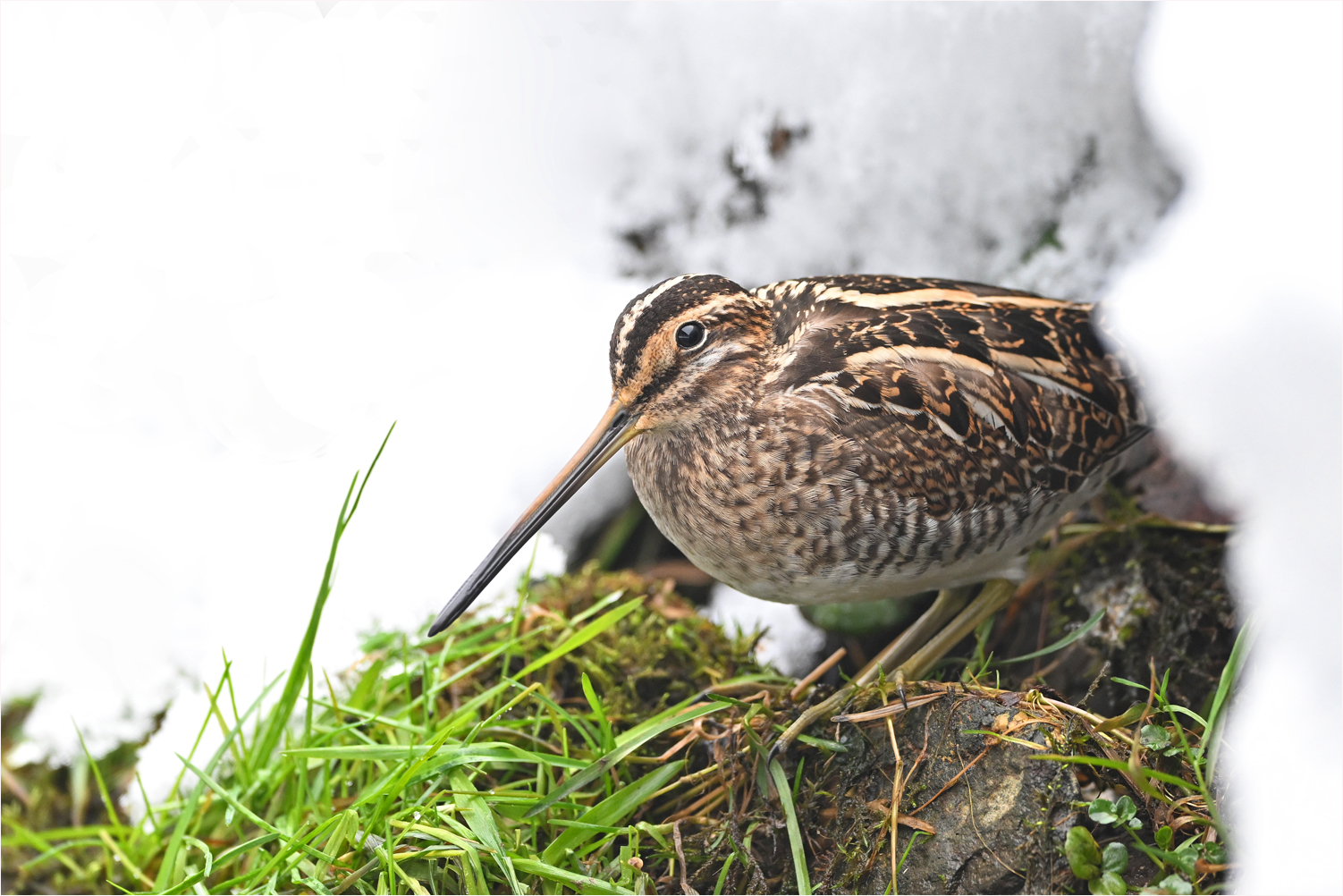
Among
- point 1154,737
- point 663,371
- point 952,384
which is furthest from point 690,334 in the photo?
point 1154,737

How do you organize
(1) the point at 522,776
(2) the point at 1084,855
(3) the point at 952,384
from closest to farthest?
(2) the point at 1084,855 < (3) the point at 952,384 < (1) the point at 522,776

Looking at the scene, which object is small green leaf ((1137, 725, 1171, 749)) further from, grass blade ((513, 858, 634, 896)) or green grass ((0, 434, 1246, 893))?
grass blade ((513, 858, 634, 896))

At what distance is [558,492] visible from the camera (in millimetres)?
2057

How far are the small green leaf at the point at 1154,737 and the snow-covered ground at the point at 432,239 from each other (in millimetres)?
983

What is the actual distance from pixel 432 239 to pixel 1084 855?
2448 mm

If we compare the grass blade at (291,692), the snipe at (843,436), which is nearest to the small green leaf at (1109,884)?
the snipe at (843,436)

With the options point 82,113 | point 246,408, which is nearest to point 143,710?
point 246,408

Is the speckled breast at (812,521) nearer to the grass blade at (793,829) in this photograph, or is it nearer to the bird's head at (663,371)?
the bird's head at (663,371)

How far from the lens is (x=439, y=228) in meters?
3.24

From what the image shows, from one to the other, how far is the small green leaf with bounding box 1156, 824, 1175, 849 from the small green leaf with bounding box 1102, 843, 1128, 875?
0.05 metres

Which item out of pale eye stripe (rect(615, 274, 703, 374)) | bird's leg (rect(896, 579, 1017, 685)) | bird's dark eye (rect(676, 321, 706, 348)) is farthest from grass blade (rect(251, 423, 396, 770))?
bird's leg (rect(896, 579, 1017, 685))

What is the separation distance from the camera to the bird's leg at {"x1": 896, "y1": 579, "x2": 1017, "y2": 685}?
233 cm

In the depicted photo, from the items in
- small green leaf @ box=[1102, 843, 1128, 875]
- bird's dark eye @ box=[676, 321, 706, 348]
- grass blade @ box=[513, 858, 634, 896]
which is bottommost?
grass blade @ box=[513, 858, 634, 896]

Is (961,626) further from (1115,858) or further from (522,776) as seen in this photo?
(522,776)
